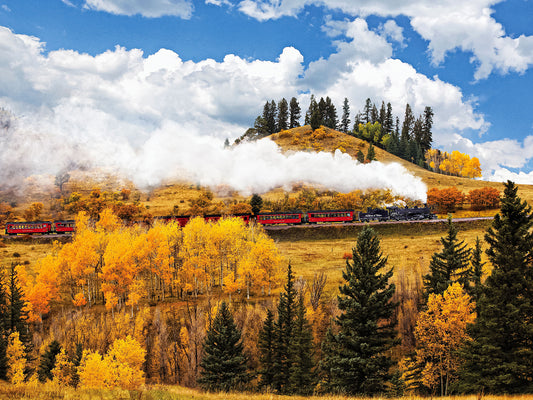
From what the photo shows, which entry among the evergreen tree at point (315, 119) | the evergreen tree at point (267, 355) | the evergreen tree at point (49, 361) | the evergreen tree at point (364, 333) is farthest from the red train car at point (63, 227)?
the evergreen tree at point (315, 119)

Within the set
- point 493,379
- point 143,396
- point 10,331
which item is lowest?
point 10,331

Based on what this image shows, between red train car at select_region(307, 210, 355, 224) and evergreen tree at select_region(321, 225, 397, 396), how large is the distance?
54.6 metres

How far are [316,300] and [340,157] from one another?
75292 mm

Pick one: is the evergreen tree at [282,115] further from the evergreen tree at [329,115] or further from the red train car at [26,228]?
the red train car at [26,228]

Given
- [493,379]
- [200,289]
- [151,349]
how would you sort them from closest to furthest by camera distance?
[493,379] < [151,349] < [200,289]

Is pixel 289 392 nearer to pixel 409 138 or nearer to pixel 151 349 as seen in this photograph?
pixel 151 349

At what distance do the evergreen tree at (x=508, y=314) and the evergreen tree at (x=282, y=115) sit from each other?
158566 millimetres

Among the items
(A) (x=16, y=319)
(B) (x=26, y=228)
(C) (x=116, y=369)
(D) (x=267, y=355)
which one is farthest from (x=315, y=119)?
(C) (x=116, y=369)

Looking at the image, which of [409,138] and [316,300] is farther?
[409,138]

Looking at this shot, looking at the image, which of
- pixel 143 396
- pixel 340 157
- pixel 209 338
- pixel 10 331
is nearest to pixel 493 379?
pixel 143 396

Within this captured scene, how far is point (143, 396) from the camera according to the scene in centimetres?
1482

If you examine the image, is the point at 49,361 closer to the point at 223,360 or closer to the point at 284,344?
the point at 223,360

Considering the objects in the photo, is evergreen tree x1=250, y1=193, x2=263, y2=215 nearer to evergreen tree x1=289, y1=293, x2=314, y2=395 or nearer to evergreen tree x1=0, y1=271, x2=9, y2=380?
evergreen tree x1=0, y1=271, x2=9, y2=380

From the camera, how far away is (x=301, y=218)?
273 feet
